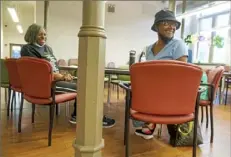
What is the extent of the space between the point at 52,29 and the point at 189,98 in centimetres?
686

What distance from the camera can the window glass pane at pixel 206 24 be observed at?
8859mm

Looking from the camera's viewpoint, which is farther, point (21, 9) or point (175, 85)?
point (21, 9)

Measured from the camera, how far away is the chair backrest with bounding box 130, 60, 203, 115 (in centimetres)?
133

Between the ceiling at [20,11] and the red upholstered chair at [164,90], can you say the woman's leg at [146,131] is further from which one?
the ceiling at [20,11]

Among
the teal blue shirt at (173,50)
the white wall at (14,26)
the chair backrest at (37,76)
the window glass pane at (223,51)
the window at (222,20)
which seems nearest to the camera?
the chair backrest at (37,76)

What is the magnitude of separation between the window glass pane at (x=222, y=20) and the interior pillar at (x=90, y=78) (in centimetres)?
841

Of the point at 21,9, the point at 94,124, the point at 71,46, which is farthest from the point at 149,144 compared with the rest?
the point at 21,9

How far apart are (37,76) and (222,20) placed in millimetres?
8511

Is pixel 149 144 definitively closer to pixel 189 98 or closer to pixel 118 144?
pixel 118 144

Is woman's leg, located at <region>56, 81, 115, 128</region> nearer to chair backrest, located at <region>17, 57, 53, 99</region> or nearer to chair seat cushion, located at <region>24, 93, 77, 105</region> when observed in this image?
chair seat cushion, located at <region>24, 93, 77, 105</region>

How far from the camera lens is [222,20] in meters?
8.38

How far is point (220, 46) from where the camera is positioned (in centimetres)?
799

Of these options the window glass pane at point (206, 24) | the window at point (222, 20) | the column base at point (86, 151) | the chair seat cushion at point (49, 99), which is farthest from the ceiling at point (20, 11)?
the column base at point (86, 151)


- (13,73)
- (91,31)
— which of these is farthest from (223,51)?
(91,31)
